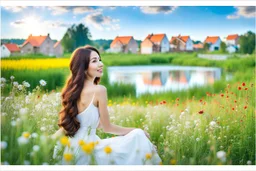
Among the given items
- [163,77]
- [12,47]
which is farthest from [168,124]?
[12,47]

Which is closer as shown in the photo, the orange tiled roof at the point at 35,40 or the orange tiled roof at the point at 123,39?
the orange tiled roof at the point at 35,40

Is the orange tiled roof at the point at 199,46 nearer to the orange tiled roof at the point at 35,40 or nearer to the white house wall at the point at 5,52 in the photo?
the orange tiled roof at the point at 35,40

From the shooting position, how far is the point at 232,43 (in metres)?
5.15

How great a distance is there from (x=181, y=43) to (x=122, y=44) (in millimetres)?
802

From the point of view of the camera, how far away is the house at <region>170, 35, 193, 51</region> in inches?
199

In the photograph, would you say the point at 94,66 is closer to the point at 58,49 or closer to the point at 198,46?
the point at 58,49

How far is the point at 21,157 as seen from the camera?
3629mm

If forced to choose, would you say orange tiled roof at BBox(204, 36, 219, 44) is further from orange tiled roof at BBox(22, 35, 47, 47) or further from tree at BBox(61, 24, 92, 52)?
orange tiled roof at BBox(22, 35, 47, 47)

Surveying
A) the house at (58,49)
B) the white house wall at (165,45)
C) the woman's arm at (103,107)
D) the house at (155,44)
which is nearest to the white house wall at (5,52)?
the house at (58,49)

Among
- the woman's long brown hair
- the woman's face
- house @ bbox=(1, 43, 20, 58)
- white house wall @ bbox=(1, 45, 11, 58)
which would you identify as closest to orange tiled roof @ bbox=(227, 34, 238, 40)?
the woman's face

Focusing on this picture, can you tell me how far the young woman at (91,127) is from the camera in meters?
3.56

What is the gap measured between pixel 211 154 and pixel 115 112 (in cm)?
140

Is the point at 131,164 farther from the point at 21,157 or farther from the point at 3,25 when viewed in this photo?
the point at 3,25

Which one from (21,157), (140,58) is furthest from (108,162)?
(140,58)
